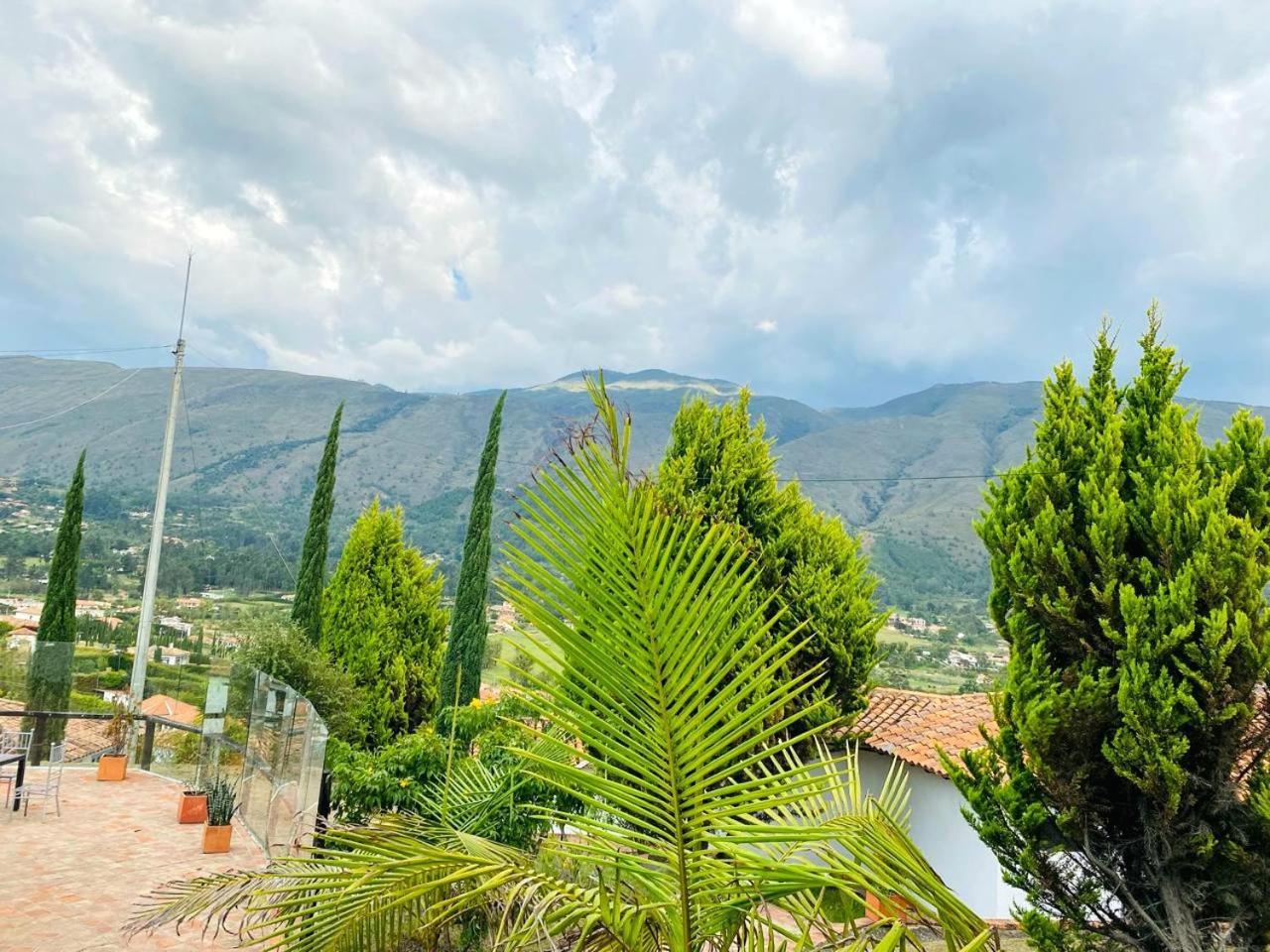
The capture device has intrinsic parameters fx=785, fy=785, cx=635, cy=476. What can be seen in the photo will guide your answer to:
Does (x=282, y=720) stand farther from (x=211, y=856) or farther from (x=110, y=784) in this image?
(x=110, y=784)

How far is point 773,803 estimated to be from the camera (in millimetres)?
1517

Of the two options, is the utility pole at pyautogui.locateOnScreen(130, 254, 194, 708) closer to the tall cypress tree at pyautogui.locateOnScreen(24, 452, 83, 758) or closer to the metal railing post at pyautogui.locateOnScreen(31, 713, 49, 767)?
the tall cypress tree at pyautogui.locateOnScreen(24, 452, 83, 758)

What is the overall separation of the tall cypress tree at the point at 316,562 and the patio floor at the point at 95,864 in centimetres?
494

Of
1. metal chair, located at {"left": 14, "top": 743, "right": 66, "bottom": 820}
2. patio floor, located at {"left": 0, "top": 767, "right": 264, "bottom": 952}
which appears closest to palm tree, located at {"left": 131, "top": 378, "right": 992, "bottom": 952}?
patio floor, located at {"left": 0, "top": 767, "right": 264, "bottom": 952}

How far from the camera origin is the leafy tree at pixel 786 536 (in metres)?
7.99

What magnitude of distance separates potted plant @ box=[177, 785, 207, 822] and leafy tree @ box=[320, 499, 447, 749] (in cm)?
488

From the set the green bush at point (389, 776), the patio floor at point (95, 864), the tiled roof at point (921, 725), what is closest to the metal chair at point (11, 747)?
the patio floor at point (95, 864)

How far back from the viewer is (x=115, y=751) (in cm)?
1263

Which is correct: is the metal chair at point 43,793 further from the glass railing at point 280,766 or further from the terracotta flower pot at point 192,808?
the glass railing at point 280,766

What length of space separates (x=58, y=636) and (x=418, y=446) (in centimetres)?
11559

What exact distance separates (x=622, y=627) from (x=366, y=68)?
2880 centimetres

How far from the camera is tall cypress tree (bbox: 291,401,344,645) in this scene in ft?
54.1

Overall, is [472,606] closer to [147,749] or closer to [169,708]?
[169,708]

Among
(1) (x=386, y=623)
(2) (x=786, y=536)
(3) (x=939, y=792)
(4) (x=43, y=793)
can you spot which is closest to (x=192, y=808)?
(4) (x=43, y=793)
